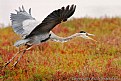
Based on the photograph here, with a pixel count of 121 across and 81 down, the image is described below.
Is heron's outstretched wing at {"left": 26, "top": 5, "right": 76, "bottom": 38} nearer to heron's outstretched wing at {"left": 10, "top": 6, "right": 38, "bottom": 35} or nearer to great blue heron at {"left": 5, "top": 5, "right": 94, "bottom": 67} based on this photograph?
great blue heron at {"left": 5, "top": 5, "right": 94, "bottom": 67}

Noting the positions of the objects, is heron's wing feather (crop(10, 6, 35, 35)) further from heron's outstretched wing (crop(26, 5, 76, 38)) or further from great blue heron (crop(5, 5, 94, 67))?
heron's outstretched wing (crop(26, 5, 76, 38))

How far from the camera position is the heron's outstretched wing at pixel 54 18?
24.5 feet

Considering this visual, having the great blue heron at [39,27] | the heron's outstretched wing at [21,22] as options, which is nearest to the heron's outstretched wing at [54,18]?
the great blue heron at [39,27]

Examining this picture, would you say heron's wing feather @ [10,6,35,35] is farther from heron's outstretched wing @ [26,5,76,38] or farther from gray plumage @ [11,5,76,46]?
heron's outstretched wing @ [26,5,76,38]

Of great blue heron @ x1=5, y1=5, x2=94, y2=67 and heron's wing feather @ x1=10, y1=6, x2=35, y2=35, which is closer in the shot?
great blue heron @ x1=5, y1=5, x2=94, y2=67

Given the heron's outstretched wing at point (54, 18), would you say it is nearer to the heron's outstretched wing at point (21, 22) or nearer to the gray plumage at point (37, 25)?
the gray plumage at point (37, 25)

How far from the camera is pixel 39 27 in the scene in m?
8.05

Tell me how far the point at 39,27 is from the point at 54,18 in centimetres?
49

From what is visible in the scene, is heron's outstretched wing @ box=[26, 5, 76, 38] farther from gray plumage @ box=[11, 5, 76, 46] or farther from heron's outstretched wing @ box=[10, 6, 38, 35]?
heron's outstretched wing @ box=[10, 6, 38, 35]

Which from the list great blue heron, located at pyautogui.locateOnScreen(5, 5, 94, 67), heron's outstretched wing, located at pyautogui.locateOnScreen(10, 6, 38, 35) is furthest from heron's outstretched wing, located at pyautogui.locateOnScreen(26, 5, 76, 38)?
heron's outstretched wing, located at pyautogui.locateOnScreen(10, 6, 38, 35)

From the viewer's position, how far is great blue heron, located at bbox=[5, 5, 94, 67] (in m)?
7.54

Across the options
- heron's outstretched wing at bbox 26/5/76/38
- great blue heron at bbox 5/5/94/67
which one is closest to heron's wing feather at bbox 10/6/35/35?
great blue heron at bbox 5/5/94/67

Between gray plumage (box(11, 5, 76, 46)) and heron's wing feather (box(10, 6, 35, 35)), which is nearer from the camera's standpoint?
gray plumage (box(11, 5, 76, 46))

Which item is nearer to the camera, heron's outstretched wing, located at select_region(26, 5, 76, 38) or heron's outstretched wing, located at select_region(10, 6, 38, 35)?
heron's outstretched wing, located at select_region(26, 5, 76, 38)
